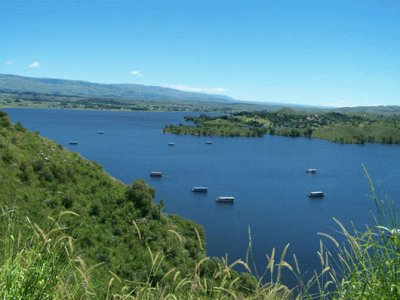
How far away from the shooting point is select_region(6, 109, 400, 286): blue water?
2128 inches

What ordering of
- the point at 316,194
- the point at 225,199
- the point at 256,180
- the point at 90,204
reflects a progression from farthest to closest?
the point at 256,180
the point at 316,194
the point at 225,199
the point at 90,204

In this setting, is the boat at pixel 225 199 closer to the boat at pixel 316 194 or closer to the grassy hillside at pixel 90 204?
the boat at pixel 316 194

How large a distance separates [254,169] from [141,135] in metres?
67.6

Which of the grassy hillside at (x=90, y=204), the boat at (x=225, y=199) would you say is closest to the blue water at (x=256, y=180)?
the boat at (x=225, y=199)

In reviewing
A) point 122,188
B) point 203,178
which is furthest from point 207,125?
point 122,188

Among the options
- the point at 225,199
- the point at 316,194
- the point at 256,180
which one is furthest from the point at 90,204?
the point at 256,180

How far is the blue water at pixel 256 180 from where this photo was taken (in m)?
54.1

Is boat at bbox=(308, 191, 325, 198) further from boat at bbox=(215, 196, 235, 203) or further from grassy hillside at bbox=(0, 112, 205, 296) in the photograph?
grassy hillside at bbox=(0, 112, 205, 296)

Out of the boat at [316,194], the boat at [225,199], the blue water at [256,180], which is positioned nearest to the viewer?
the blue water at [256,180]

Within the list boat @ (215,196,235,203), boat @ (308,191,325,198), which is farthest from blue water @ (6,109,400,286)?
boat @ (308,191,325,198)

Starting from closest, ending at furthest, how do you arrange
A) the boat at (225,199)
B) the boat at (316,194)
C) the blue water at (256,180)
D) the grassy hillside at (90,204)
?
the grassy hillside at (90,204), the blue water at (256,180), the boat at (225,199), the boat at (316,194)

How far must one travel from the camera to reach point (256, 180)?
282ft

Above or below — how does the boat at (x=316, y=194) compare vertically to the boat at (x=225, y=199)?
above

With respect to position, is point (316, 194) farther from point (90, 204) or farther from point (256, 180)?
point (90, 204)
